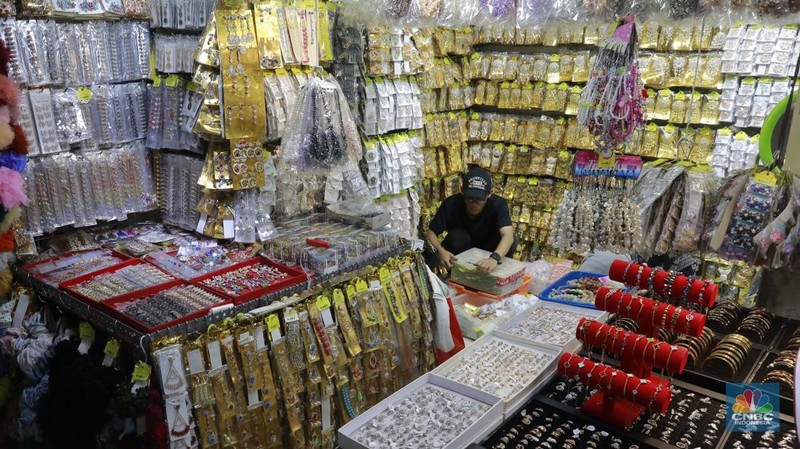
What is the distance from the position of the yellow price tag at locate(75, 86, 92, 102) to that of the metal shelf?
925mm

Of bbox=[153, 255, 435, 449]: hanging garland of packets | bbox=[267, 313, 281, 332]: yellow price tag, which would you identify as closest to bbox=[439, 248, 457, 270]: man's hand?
bbox=[153, 255, 435, 449]: hanging garland of packets

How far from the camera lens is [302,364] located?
2.64 meters

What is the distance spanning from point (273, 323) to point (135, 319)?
57 centimetres

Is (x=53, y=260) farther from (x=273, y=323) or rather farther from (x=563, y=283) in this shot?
(x=563, y=283)

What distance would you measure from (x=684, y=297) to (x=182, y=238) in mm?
2588

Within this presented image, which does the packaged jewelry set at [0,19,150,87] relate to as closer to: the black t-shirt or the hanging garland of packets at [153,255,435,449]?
the hanging garland of packets at [153,255,435,449]

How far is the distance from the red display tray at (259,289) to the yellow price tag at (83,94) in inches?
46.7

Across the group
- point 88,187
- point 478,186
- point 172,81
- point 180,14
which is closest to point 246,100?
point 172,81

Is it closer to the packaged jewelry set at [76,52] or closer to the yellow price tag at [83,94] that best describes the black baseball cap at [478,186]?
the packaged jewelry set at [76,52]

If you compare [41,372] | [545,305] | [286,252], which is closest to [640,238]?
[545,305]

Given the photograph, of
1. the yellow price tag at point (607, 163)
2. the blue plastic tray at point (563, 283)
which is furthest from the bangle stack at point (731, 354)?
the yellow price tag at point (607, 163)

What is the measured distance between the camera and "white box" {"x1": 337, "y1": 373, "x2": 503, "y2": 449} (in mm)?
1677

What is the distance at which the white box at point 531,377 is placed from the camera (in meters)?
1.85

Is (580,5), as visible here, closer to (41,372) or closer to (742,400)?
(742,400)
